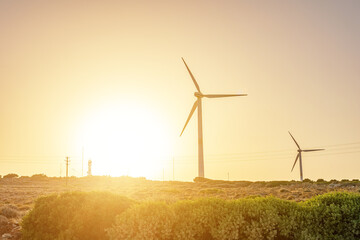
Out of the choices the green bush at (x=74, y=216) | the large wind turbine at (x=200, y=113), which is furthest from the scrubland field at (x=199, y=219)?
the large wind turbine at (x=200, y=113)

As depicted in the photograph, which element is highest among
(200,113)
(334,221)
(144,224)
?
(200,113)

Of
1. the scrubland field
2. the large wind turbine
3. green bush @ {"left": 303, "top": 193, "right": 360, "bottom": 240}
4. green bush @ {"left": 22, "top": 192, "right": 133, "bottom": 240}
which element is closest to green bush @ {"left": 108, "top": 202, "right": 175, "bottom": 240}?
the scrubland field

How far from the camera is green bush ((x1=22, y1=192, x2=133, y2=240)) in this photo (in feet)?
61.3

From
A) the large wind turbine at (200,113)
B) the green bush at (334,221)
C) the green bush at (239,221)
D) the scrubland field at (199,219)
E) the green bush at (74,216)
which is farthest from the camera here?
the large wind turbine at (200,113)

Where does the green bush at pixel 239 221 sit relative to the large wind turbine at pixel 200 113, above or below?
below

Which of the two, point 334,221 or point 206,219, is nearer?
point 206,219

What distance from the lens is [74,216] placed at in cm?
1906

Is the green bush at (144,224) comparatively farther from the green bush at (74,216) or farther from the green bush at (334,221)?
the green bush at (334,221)

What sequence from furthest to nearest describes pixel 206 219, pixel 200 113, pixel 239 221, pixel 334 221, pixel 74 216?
pixel 200 113 → pixel 74 216 → pixel 334 221 → pixel 206 219 → pixel 239 221

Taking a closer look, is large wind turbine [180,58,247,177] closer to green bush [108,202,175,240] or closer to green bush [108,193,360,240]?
green bush [108,193,360,240]

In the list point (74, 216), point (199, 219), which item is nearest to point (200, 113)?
point (74, 216)

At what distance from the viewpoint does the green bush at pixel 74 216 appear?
18.7 meters

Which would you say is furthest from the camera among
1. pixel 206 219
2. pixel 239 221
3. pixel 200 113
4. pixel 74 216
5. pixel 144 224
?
pixel 200 113

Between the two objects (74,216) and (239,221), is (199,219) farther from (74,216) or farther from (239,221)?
(74,216)
